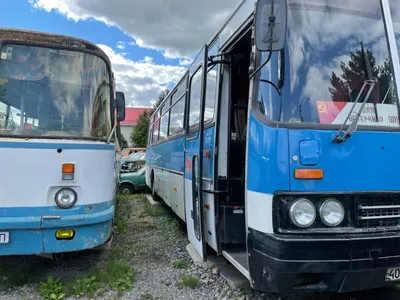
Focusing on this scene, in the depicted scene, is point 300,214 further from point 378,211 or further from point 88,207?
point 88,207

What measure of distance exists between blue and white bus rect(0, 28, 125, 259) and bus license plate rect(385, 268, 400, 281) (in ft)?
10.2

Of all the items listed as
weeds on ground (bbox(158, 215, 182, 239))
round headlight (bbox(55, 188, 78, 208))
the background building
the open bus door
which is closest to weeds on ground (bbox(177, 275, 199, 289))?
the open bus door

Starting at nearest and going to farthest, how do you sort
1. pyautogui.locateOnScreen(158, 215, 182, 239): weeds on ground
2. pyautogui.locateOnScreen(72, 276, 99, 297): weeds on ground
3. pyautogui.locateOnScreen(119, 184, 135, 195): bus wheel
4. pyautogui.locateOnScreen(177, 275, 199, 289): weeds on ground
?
pyautogui.locateOnScreen(72, 276, 99, 297): weeds on ground
pyautogui.locateOnScreen(177, 275, 199, 289): weeds on ground
pyautogui.locateOnScreen(158, 215, 182, 239): weeds on ground
pyautogui.locateOnScreen(119, 184, 135, 195): bus wheel

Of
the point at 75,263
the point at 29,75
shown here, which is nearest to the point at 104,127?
the point at 29,75

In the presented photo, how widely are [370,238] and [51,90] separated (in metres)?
3.77

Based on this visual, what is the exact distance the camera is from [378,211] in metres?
3.18

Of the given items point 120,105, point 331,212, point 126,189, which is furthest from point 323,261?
point 126,189

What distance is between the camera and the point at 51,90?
14.4 feet

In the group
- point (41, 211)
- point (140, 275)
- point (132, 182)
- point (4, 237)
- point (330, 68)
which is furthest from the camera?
point (132, 182)

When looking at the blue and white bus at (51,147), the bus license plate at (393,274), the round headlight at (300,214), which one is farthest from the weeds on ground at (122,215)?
the bus license plate at (393,274)

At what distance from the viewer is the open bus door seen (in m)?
4.55

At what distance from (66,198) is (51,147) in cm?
61

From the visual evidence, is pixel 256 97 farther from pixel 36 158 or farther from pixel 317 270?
pixel 36 158

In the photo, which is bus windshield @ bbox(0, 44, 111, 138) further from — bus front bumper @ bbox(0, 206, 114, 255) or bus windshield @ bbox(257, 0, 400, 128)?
bus windshield @ bbox(257, 0, 400, 128)
